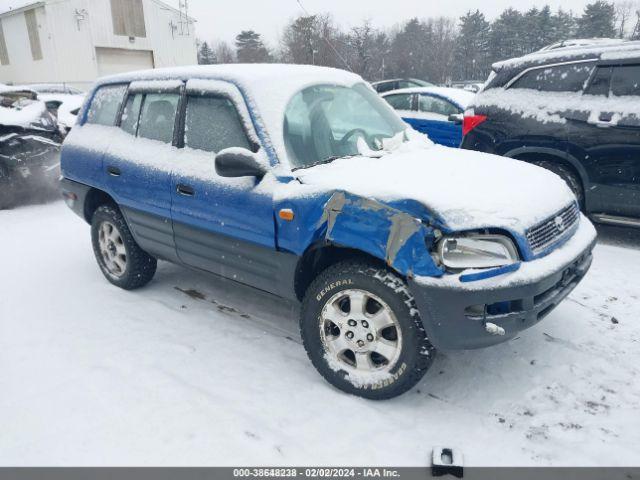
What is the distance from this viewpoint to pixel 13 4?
26109 millimetres

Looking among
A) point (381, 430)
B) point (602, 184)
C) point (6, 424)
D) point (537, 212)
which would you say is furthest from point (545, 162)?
point (6, 424)

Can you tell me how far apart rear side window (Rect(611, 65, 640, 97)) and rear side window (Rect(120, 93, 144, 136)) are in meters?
4.40

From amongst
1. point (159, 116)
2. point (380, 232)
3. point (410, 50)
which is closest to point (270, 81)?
point (159, 116)

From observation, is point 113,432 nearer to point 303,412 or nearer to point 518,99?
point 303,412

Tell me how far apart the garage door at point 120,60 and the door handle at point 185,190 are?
83.4 ft

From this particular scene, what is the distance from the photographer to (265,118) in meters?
3.13

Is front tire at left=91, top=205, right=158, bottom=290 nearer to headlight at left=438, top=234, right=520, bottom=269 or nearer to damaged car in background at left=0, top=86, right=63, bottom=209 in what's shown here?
headlight at left=438, top=234, right=520, bottom=269

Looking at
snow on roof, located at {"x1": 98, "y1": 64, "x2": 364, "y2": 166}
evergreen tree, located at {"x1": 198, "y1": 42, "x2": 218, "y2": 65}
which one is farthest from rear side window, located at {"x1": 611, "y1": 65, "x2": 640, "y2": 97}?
evergreen tree, located at {"x1": 198, "y1": 42, "x2": 218, "y2": 65}

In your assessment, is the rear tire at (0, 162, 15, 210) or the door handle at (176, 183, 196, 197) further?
the rear tire at (0, 162, 15, 210)

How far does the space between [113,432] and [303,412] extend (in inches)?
39.7

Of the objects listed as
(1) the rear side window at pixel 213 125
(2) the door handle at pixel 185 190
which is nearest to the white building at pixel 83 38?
(1) the rear side window at pixel 213 125

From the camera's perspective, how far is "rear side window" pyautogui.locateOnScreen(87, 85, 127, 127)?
427 centimetres

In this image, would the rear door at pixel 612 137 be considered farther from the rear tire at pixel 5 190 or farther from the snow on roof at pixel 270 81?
the rear tire at pixel 5 190

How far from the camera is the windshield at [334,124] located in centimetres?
319
